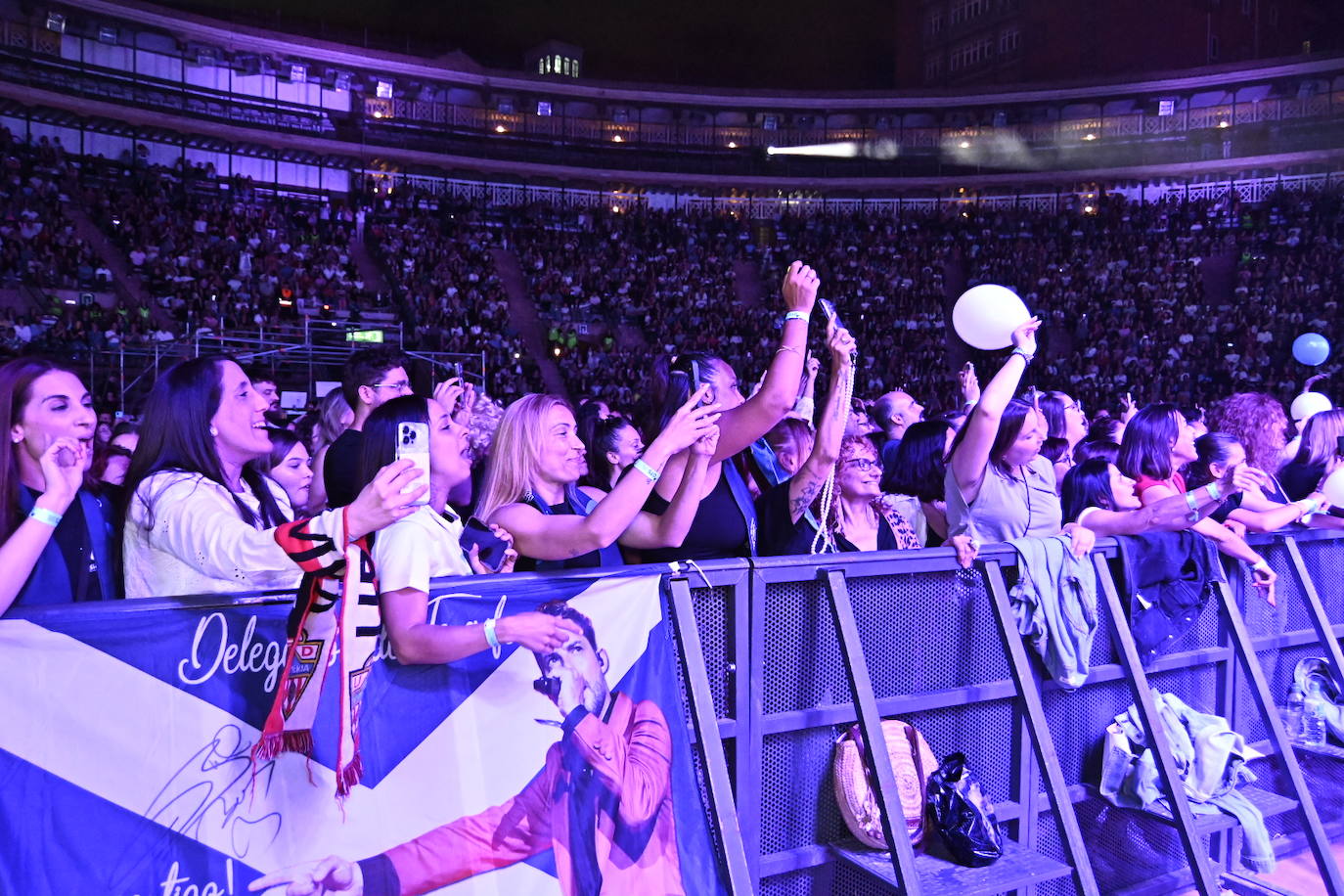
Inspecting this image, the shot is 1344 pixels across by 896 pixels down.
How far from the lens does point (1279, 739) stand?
4.12 meters

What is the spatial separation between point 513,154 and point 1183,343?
20268 mm

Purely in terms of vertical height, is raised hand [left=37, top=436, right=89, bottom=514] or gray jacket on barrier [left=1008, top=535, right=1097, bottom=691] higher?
raised hand [left=37, top=436, right=89, bottom=514]

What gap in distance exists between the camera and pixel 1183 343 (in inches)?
984

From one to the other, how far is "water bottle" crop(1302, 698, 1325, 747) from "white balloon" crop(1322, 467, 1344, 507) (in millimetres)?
1026

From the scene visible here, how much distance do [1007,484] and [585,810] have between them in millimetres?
2206

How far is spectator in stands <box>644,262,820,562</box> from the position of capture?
3207mm

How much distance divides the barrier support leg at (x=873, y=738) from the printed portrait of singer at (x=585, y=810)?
2.00 ft

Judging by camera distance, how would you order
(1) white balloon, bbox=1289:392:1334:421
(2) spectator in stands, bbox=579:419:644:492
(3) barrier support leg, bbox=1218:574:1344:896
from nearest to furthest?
1. (3) barrier support leg, bbox=1218:574:1344:896
2. (2) spectator in stands, bbox=579:419:644:492
3. (1) white balloon, bbox=1289:392:1334:421

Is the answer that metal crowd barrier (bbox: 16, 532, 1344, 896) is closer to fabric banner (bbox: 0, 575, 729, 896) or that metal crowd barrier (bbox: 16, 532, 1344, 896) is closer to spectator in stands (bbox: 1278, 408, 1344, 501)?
fabric banner (bbox: 0, 575, 729, 896)

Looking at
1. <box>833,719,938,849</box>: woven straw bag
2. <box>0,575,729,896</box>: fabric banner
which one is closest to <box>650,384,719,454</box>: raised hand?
<box>0,575,729,896</box>: fabric banner

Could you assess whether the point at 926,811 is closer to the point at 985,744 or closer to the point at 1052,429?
the point at 985,744
